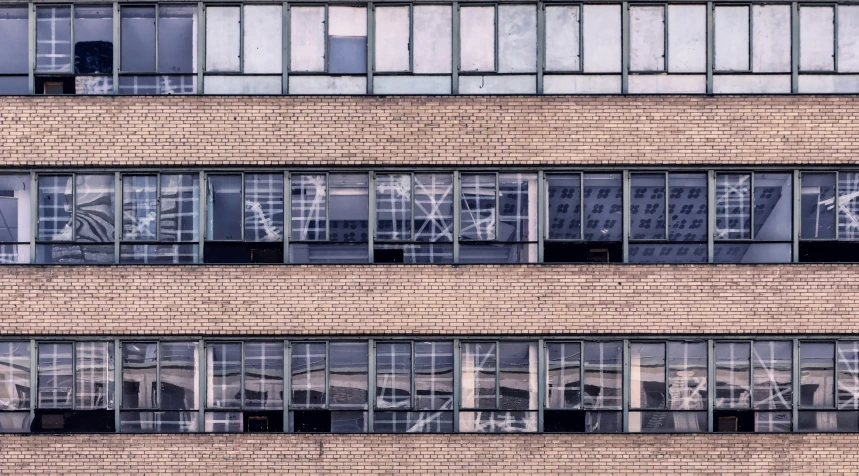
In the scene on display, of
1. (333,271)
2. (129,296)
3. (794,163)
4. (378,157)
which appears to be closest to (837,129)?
(794,163)

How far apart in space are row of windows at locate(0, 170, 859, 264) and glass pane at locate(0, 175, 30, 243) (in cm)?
2

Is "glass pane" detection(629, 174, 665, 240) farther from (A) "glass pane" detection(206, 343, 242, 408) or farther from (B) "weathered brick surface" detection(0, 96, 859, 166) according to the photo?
(A) "glass pane" detection(206, 343, 242, 408)

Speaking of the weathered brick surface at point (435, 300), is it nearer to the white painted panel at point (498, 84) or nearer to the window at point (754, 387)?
the window at point (754, 387)

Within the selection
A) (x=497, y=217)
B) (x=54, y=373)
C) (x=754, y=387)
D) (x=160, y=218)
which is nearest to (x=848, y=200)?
(x=754, y=387)

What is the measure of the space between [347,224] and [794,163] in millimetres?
7596

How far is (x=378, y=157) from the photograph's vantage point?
46.6 feet

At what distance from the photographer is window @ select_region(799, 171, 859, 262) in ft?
47.0

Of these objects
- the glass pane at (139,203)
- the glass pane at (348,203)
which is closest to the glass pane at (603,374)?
the glass pane at (348,203)

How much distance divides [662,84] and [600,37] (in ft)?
4.36

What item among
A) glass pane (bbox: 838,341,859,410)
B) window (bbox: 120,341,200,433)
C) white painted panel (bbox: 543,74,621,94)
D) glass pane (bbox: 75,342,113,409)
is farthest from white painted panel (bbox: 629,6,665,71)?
glass pane (bbox: 75,342,113,409)

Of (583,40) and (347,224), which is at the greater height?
(583,40)

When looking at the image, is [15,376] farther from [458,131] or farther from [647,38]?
[647,38]

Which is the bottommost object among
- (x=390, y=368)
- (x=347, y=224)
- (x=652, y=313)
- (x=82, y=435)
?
(x=82, y=435)

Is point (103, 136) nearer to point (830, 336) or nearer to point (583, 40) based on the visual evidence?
point (583, 40)
